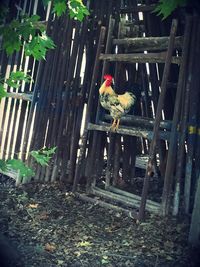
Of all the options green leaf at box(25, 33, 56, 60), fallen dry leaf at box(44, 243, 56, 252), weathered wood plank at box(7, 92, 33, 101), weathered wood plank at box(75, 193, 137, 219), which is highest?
green leaf at box(25, 33, 56, 60)

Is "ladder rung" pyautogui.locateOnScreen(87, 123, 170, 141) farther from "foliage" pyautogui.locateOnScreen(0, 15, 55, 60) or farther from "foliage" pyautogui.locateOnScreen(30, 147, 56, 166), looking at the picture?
"foliage" pyautogui.locateOnScreen(0, 15, 55, 60)

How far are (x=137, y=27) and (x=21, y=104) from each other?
2.71 metres

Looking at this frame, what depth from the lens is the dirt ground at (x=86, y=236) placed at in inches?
150

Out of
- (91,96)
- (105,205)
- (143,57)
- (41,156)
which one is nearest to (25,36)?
(41,156)

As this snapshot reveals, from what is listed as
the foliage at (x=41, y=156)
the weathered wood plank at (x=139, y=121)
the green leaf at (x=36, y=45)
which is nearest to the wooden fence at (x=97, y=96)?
the weathered wood plank at (x=139, y=121)

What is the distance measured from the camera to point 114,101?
527 centimetres

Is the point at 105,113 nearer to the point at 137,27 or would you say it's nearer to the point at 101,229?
the point at 137,27

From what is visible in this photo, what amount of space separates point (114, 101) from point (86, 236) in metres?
2.06

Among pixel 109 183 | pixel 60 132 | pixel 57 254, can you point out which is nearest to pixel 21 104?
pixel 60 132

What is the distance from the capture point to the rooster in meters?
5.29

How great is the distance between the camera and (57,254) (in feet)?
12.9

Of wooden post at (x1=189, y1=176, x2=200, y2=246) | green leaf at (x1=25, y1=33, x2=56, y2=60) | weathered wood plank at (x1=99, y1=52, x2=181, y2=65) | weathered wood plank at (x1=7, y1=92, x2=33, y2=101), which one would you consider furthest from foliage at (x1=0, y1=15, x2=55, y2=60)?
weathered wood plank at (x1=7, y1=92, x2=33, y2=101)

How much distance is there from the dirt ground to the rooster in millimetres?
1432

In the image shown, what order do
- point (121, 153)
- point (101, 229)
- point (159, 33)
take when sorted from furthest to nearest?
point (121, 153) → point (159, 33) → point (101, 229)
